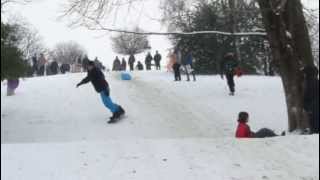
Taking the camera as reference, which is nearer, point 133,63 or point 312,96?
point 312,96

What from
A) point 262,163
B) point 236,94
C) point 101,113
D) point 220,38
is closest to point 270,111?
point 236,94

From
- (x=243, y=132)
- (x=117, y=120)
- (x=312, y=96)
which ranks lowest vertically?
(x=117, y=120)

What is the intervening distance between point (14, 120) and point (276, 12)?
9.46 meters

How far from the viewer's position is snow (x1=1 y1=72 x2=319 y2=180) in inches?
351

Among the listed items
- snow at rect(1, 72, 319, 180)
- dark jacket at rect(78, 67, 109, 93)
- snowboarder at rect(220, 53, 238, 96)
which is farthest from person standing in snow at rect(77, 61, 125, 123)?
snowboarder at rect(220, 53, 238, 96)

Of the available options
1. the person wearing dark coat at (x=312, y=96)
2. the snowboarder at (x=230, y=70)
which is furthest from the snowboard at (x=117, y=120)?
the person wearing dark coat at (x=312, y=96)

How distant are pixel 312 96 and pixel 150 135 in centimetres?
482

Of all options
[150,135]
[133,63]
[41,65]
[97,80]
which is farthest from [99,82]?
[133,63]

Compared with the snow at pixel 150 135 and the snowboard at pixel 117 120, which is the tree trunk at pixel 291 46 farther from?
the snowboard at pixel 117 120

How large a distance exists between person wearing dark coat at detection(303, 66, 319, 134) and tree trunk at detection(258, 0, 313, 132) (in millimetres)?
247

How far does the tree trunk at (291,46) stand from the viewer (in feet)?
44.4

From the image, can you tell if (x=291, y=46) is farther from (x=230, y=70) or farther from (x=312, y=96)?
(x=230, y=70)

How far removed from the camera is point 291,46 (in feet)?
45.0

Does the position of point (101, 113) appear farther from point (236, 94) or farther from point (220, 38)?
point (220, 38)
